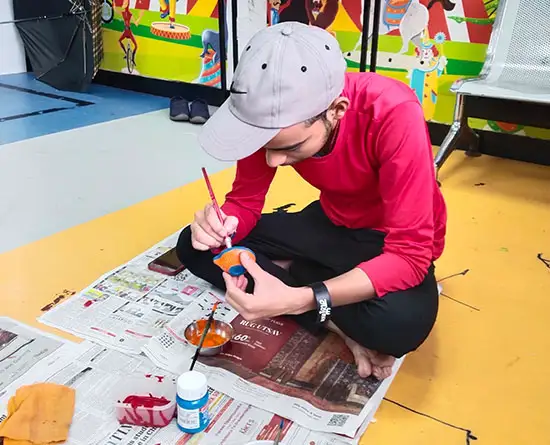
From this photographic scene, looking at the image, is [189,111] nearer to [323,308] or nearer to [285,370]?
[285,370]

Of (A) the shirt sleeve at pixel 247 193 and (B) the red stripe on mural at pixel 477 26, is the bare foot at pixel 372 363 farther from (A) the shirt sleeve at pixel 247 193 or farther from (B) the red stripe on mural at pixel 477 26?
(B) the red stripe on mural at pixel 477 26

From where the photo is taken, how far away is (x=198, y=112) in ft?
9.23

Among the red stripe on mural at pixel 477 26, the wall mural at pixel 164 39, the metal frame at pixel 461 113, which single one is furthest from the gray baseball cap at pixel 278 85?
the wall mural at pixel 164 39

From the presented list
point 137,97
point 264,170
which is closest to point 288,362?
point 264,170

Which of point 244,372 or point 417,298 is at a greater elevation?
point 417,298

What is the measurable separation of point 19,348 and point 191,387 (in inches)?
17.4

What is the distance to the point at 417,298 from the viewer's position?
108 centimetres

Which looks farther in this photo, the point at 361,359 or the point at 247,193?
the point at 247,193

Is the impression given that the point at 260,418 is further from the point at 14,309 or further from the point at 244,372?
the point at 14,309

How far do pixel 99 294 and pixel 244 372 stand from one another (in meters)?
0.44

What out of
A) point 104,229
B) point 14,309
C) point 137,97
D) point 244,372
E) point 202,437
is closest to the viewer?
point 202,437

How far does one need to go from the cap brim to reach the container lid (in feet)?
1.16

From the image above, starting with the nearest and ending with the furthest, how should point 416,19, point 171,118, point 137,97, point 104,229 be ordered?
1. point 104,229
2. point 416,19
3. point 171,118
4. point 137,97

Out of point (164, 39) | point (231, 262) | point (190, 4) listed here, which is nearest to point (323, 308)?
point (231, 262)
